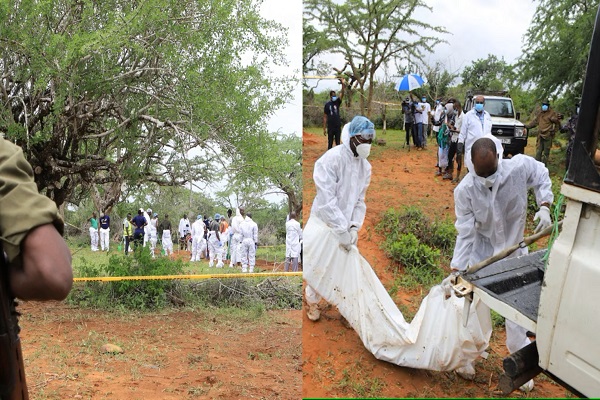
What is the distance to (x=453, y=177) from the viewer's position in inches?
211

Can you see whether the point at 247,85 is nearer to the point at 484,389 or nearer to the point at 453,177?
the point at 453,177

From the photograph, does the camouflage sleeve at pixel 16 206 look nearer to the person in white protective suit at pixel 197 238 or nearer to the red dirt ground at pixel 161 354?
the red dirt ground at pixel 161 354

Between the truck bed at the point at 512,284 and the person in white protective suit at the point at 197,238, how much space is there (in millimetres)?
11501

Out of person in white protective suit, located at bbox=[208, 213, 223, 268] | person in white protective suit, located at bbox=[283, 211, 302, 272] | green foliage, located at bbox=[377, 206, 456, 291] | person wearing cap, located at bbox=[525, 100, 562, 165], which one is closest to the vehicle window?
person wearing cap, located at bbox=[525, 100, 562, 165]

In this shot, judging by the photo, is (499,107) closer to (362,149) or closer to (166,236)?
(362,149)

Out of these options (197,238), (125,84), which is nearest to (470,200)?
(125,84)

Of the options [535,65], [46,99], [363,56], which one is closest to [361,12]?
[363,56]

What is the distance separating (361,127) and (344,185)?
1.41ft

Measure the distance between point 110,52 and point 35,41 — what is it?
109 cm

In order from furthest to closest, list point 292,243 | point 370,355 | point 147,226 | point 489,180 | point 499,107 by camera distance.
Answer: point 147,226, point 292,243, point 499,107, point 370,355, point 489,180

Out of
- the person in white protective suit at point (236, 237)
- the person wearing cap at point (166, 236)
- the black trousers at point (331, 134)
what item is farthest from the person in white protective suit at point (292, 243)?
A: the black trousers at point (331, 134)

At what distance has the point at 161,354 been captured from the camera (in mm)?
6355

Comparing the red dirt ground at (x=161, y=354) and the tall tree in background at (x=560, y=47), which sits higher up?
the tall tree in background at (x=560, y=47)

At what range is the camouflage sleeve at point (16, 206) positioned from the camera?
1.10 m
